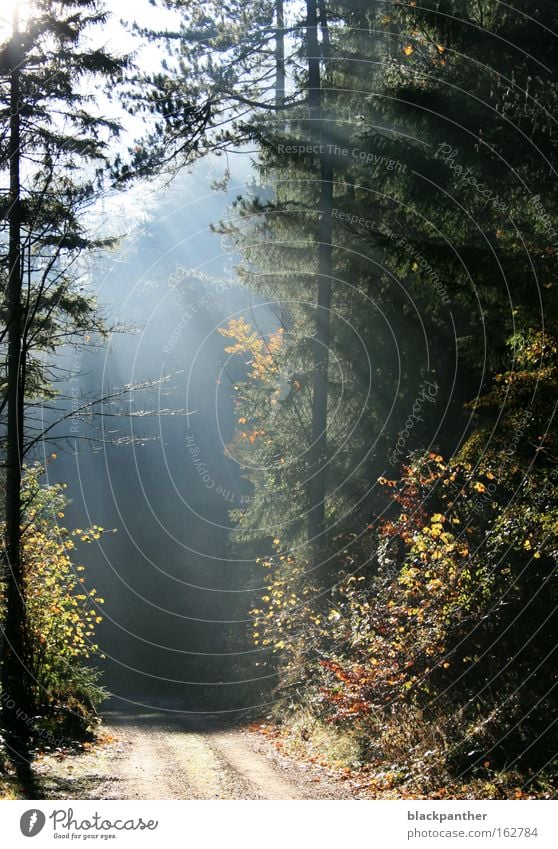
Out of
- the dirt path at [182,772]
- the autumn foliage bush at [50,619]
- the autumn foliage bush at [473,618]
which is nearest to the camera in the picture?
the dirt path at [182,772]

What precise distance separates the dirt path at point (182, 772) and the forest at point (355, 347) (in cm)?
42

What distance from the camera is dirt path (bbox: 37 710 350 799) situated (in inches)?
380

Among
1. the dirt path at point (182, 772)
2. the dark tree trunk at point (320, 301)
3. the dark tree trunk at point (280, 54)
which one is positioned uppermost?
the dark tree trunk at point (280, 54)

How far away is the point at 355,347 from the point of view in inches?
728

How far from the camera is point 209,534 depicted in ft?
133

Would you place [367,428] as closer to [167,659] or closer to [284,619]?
[284,619]

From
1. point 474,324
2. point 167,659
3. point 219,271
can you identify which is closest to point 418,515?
point 474,324

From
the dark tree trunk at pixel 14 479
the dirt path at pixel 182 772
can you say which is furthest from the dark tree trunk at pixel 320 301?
the dark tree trunk at pixel 14 479

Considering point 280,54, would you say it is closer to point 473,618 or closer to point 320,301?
point 320,301

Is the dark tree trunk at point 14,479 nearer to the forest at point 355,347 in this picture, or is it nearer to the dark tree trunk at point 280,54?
the forest at point 355,347

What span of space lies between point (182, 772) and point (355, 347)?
33.1 feet

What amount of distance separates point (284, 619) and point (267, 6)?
12.3 metres

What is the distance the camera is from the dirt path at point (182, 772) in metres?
9.64

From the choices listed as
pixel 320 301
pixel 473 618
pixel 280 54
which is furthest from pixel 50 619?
pixel 280 54
